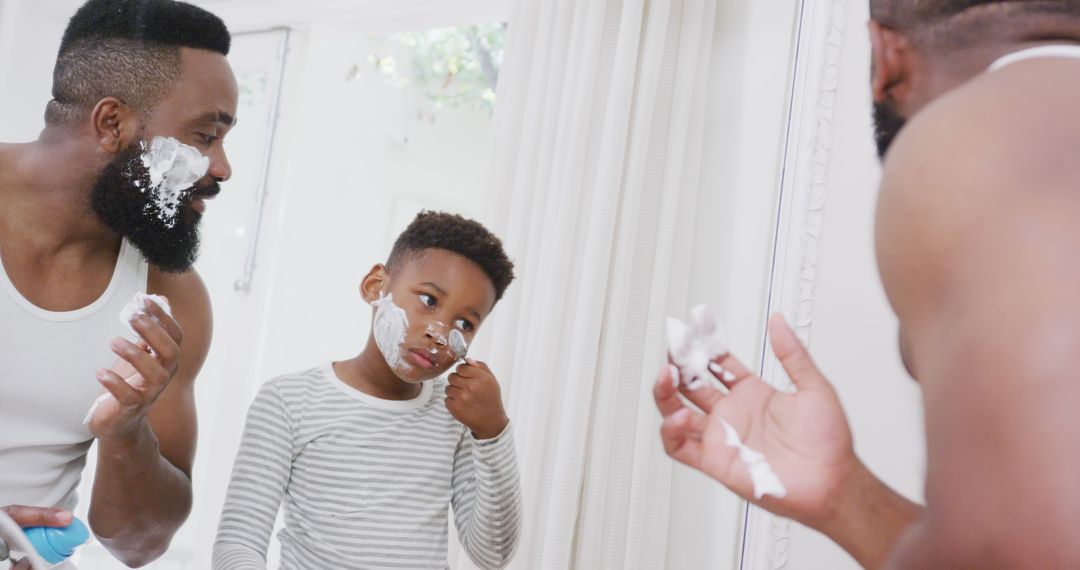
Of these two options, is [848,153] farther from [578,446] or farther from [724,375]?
[724,375]

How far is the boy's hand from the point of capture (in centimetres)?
113

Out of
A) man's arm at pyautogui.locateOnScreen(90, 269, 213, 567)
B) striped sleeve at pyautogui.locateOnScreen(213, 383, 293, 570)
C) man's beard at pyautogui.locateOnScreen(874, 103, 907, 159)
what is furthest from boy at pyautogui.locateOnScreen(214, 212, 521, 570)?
man's beard at pyautogui.locateOnScreen(874, 103, 907, 159)

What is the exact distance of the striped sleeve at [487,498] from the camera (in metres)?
1.14

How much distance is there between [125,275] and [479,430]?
49 cm

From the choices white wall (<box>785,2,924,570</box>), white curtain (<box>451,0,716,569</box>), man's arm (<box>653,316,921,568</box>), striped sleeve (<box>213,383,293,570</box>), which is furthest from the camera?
white curtain (<box>451,0,716,569</box>)

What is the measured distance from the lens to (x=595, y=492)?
4.99ft

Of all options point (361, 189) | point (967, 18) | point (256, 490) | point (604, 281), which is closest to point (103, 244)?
point (256, 490)

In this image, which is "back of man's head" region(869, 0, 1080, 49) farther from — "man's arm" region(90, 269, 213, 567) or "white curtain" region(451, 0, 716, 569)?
"white curtain" region(451, 0, 716, 569)

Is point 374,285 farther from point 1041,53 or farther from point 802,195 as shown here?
point 1041,53

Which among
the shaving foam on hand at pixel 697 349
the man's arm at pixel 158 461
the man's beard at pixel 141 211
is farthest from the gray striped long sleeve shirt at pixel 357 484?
the shaving foam on hand at pixel 697 349

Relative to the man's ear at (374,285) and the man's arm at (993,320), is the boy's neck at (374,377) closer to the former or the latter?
the man's ear at (374,285)

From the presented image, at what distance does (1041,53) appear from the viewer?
0.51m

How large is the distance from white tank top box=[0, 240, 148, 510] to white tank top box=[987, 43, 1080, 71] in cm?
101

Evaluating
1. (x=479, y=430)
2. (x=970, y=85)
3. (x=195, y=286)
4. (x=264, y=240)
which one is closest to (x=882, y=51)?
(x=970, y=85)
